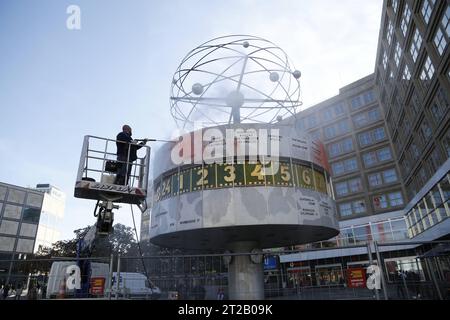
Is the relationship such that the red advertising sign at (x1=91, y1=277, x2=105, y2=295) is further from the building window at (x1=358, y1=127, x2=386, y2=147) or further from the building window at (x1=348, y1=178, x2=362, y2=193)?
the building window at (x1=358, y1=127, x2=386, y2=147)

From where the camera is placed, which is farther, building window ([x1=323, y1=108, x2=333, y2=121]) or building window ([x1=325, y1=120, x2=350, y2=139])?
building window ([x1=323, y1=108, x2=333, y2=121])

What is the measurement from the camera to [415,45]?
34406 mm

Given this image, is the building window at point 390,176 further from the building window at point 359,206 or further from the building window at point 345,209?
the building window at point 345,209

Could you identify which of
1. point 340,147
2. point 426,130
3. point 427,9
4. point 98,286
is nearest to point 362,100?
point 340,147

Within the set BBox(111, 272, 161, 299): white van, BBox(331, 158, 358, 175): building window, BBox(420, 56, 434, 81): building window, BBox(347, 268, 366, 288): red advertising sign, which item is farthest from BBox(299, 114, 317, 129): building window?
BBox(347, 268, 366, 288): red advertising sign

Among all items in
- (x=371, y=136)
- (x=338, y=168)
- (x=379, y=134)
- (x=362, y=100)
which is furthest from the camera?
(x=338, y=168)

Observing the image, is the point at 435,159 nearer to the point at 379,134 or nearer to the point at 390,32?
the point at 390,32

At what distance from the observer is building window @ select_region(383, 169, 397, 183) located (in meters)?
53.3

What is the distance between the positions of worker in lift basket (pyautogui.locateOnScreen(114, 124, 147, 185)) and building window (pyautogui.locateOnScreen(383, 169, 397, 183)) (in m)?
Answer: 53.4

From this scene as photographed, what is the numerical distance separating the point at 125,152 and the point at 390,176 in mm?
54205

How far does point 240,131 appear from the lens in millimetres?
15359

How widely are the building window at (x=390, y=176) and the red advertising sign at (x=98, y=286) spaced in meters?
54.2

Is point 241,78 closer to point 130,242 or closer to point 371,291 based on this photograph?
point 371,291
